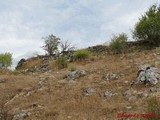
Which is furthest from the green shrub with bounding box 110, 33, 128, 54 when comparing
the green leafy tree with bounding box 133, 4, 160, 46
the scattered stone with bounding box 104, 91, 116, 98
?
the scattered stone with bounding box 104, 91, 116, 98

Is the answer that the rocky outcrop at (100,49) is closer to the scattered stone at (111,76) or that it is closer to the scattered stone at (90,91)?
the scattered stone at (111,76)

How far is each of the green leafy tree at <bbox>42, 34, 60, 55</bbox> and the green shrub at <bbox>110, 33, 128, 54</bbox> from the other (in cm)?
1149

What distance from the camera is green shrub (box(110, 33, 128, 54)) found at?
3797 cm

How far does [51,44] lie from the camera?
48.2 m

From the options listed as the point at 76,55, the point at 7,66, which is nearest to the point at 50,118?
the point at 76,55

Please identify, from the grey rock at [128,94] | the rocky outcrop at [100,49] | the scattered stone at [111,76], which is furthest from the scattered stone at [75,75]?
the rocky outcrop at [100,49]

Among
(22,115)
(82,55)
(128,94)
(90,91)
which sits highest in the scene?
(82,55)

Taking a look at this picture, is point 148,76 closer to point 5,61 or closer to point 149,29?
point 149,29

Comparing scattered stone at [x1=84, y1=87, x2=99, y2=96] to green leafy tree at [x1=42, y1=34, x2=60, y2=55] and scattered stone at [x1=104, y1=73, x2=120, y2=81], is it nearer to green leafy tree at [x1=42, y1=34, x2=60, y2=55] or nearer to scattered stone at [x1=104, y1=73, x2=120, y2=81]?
scattered stone at [x1=104, y1=73, x2=120, y2=81]

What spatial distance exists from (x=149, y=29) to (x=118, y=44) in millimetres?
3851

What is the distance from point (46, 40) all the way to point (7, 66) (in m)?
7.65

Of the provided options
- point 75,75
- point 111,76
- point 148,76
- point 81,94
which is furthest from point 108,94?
point 75,75

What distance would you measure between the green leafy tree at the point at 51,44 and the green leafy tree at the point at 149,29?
12.4m

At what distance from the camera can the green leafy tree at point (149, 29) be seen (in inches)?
1480
